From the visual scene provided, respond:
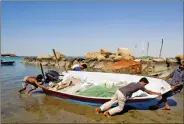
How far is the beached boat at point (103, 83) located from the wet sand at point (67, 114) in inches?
15.1

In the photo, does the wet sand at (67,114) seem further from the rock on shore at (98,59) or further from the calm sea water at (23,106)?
the rock on shore at (98,59)

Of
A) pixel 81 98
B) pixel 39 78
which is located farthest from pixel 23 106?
pixel 81 98

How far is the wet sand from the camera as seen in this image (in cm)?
735

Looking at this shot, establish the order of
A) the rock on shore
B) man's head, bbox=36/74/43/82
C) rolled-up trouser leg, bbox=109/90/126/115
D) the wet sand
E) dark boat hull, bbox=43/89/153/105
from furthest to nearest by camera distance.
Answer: the rock on shore
man's head, bbox=36/74/43/82
dark boat hull, bbox=43/89/153/105
rolled-up trouser leg, bbox=109/90/126/115
the wet sand

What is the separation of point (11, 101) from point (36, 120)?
3.73 meters

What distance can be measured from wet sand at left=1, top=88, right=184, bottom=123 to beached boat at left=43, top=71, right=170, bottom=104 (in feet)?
1.26

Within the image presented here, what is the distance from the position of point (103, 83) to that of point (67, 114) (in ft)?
10.6

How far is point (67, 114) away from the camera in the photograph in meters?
8.09

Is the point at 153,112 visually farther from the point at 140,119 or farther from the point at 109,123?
the point at 109,123

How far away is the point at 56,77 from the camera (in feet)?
39.5

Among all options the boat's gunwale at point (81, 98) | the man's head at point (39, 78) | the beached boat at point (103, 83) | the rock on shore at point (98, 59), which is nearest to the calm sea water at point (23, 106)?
the boat's gunwale at point (81, 98)

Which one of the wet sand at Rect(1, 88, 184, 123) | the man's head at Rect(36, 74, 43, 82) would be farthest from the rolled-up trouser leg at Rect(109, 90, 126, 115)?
the man's head at Rect(36, 74, 43, 82)

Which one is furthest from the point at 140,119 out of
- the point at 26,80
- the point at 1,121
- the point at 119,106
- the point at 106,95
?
the point at 26,80

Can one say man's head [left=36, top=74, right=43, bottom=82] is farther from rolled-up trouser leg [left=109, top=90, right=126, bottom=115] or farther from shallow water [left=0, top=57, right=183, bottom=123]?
rolled-up trouser leg [left=109, top=90, right=126, bottom=115]
